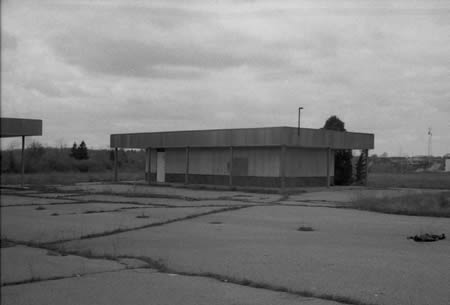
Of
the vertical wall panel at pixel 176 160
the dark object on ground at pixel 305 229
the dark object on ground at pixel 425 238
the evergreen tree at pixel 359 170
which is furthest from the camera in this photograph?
the evergreen tree at pixel 359 170

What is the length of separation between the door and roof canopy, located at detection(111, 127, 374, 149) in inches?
74.5

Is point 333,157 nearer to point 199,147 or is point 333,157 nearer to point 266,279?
point 199,147

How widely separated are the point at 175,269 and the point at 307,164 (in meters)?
32.3

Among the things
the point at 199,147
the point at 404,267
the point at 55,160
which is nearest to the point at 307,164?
the point at 199,147

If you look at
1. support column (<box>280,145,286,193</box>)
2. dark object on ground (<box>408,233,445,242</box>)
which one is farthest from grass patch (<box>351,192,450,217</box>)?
support column (<box>280,145,286,193</box>)

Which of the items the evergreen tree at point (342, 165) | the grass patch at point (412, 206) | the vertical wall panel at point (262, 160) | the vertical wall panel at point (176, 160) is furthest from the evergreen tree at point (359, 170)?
the grass patch at point (412, 206)

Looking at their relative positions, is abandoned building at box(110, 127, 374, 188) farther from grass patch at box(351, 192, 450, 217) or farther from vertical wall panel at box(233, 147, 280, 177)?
grass patch at box(351, 192, 450, 217)

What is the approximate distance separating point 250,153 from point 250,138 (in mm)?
2801

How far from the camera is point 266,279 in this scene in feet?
30.7

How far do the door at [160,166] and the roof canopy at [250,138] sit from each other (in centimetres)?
189

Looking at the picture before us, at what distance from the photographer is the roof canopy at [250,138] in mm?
37219

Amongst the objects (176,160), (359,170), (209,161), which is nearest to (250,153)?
(209,161)

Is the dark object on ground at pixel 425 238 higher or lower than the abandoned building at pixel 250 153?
lower

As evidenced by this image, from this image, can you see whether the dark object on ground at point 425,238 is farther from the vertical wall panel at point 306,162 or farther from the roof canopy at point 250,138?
the vertical wall panel at point 306,162
